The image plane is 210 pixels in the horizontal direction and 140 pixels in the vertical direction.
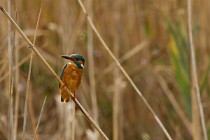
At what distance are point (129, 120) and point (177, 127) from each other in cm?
27

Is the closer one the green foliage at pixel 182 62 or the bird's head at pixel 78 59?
the bird's head at pixel 78 59

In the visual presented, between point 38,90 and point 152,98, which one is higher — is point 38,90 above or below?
above

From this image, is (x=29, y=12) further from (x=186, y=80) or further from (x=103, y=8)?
(x=186, y=80)

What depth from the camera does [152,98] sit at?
254 cm

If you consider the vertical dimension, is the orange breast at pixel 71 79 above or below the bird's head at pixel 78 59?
below

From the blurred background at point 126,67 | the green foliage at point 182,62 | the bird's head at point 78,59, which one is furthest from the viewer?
the blurred background at point 126,67

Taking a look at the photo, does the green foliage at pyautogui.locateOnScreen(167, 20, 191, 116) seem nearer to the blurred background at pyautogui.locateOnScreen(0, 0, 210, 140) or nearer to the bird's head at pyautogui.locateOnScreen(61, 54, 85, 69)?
the blurred background at pyautogui.locateOnScreen(0, 0, 210, 140)

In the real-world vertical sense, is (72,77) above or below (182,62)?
above

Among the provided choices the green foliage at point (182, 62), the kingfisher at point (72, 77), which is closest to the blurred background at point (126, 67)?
the green foliage at point (182, 62)

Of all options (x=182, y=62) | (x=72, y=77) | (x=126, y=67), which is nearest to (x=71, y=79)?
(x=72, y=77)

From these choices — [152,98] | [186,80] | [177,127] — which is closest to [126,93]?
[152,98]

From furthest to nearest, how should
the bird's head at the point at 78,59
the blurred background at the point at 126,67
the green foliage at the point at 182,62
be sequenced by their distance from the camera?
the blurred background at the point at 126,67
the green foliage at the point at 182,62
the bird's head at the point at 78,59

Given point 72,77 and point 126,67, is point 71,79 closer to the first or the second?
point 72,77

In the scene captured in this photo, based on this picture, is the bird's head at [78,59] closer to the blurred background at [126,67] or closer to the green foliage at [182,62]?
the green foliage at [182,62]
